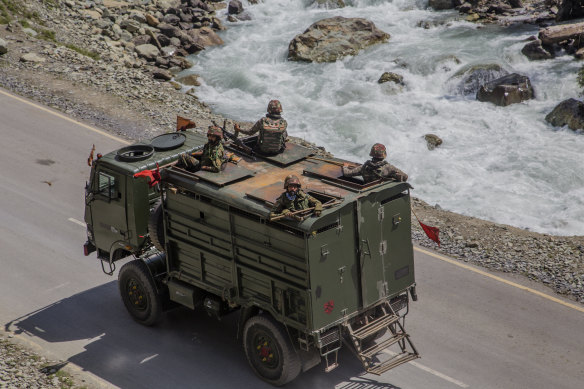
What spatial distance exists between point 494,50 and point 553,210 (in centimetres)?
1270

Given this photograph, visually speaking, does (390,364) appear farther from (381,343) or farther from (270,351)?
(270,351)

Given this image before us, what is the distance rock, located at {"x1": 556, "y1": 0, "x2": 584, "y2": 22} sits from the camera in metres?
32.2

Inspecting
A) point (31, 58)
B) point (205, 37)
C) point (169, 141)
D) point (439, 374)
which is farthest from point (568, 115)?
point (31, 58)

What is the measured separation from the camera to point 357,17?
35500 millimetres

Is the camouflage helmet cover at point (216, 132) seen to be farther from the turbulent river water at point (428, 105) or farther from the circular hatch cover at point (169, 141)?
the turbulent river water at point (428, 105)

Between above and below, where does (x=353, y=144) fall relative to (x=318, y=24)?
below

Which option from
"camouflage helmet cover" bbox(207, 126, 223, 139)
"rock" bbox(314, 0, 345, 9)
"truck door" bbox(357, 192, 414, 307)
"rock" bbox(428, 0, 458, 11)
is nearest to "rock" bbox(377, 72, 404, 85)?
"rock" bbox(428, 0, 458, 11)

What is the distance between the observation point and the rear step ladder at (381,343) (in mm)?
11195

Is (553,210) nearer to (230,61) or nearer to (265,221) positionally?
(265,221)

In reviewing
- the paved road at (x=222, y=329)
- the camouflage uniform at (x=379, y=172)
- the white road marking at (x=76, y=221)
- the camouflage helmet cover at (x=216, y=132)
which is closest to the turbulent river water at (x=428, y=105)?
the paved road at (x=222, y=329)

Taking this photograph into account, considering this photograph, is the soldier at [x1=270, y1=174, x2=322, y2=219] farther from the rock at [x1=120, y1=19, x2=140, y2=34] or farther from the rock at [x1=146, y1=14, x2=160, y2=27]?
the rock at [x1=146, y1=14, x2=160, y2=27]

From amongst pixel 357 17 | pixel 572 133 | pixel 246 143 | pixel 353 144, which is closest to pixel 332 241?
pixel 246 143

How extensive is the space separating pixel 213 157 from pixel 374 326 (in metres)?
3.62

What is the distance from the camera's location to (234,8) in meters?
37.2
